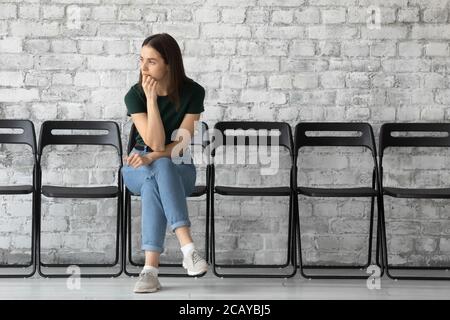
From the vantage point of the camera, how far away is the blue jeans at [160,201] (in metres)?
4.07

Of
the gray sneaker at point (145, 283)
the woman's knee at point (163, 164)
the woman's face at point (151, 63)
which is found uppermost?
the woman's face at point (151, 63)

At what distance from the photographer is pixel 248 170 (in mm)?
5059

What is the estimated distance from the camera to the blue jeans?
4.07 meters

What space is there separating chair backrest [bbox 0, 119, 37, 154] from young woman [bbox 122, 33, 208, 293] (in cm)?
73

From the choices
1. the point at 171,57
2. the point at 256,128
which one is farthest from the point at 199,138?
the point at 171,57

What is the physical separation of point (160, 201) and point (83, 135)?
2.99ft

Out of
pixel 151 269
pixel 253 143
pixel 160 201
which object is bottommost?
pixel 151 269

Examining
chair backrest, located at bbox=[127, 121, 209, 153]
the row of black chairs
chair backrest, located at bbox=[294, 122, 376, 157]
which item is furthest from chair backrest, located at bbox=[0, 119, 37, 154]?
chair backrest, located at bbox=[294, 122, 376, 157]

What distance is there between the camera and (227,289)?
4285 mm

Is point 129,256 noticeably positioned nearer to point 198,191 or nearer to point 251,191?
point 198,191

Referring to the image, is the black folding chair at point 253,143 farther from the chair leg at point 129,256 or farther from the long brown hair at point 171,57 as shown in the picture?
the long brown hair at point 171,57

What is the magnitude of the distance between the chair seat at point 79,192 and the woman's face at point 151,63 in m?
0.68

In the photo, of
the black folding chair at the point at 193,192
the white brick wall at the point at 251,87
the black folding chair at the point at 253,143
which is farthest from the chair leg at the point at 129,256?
the black folding chair at the point at 253,143

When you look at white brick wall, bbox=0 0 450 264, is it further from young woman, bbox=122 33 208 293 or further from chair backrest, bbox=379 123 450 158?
young woman, bbox=122 33 208 293
